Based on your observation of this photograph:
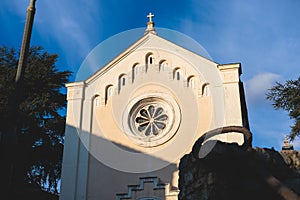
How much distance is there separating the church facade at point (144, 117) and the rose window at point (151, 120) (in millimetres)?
43

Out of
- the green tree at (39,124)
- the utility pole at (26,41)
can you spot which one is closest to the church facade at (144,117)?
the green tree at (39,124)

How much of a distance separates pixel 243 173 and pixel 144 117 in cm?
1059

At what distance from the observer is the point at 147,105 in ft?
55.6

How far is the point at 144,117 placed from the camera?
16750 millimetres

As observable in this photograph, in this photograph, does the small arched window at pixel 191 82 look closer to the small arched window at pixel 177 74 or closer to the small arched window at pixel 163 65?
the small arched window at pixel 177 74

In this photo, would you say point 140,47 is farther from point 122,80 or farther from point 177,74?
point 177,74

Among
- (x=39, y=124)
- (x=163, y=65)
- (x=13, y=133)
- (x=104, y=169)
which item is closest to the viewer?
(x=13, y=133)

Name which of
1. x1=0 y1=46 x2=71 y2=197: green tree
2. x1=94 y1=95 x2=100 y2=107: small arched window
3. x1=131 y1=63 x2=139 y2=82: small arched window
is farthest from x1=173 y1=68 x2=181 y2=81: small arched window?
x1=0 y1=46 x2=71 y2=197: green tree

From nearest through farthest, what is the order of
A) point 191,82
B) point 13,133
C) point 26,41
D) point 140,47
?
point 13,133
point 26,41
point 191,82
point 140,47

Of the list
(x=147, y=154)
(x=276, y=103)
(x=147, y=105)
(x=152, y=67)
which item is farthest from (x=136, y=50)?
(x=276, y=103)

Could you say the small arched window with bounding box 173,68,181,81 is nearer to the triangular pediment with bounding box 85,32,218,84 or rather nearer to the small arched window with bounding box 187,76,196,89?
the small arched window with bounding box 187,76,196,89

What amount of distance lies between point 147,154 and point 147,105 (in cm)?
238

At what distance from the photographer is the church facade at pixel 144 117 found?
50.0 ft

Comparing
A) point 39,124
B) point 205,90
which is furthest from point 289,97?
point 39,124
